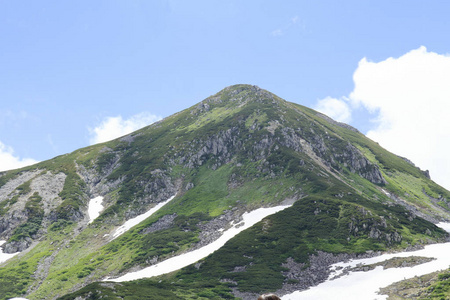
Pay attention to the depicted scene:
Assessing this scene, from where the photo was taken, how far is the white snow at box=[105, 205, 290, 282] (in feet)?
324

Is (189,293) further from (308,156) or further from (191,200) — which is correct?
(308,156)

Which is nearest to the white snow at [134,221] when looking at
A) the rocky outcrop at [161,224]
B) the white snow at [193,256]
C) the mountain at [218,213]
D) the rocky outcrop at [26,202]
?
the mountain at [218,213]

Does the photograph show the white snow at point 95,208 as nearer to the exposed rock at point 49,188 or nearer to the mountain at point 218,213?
the mountain at point 218,213

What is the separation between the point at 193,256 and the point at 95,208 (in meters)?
77.9

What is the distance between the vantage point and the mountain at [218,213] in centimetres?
9012

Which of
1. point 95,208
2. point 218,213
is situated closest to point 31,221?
point 95,208

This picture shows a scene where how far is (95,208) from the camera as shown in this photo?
163 meters

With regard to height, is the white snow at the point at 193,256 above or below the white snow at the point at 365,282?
above

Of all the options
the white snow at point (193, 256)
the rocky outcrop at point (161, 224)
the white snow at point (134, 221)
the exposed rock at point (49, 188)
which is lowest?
the white snow at point (193, 256)

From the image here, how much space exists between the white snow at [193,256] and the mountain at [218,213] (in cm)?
264

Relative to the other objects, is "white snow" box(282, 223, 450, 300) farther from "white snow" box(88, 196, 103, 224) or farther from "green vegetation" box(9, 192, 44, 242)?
"green vegetation" box(9, 192, 44, 242)

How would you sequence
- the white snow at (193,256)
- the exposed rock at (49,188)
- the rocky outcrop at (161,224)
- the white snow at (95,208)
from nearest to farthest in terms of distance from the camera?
1. the white snow at (193,256)
2. the rocky outcrop at (161,224)
3. the white snow at (95,208)
4. the exposed rock at (49,188)

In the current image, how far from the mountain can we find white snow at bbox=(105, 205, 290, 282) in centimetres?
264

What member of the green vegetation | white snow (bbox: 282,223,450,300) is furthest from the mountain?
white snow (bbox: 282,223,450,300)
